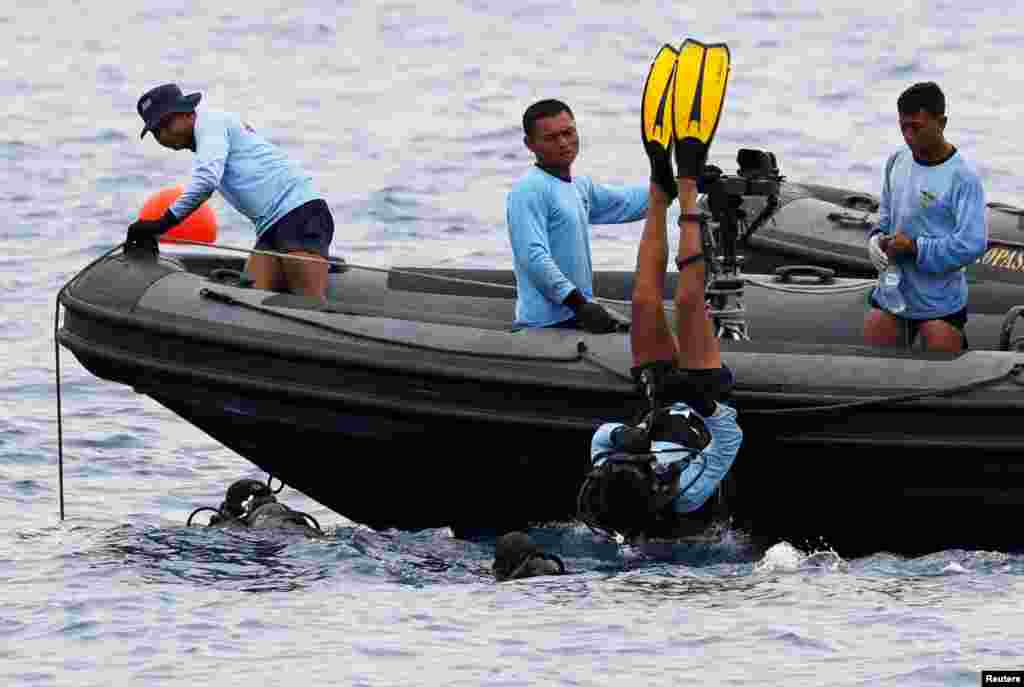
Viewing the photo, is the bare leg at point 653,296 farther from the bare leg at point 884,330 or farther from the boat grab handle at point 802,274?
the boat grab handle at point 802,274

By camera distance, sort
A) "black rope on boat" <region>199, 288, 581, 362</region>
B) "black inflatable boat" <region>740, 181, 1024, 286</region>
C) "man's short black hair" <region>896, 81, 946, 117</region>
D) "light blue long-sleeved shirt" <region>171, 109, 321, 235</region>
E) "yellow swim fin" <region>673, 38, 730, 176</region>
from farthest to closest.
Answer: "black inflatable boat" <region>740, 181, 1024, 286</region>
"light blue long-sleeved shirt" <region>171, 109, 321, 235</region>
"black rope on boat" <region>199, 288, 581, 362</region>
"man's short black hair" <region>896, 81, 946, 117</region>
"yellow swim fin" <region>673, 38, 730, 176</region>

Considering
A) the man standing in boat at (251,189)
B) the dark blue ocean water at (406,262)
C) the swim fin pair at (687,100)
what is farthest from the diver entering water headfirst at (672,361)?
the man standing in boat at (251,189)

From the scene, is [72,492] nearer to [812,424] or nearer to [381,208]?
[812,424]

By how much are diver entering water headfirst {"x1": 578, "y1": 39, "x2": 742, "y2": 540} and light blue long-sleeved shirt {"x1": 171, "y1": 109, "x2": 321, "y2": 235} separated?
2128 mm

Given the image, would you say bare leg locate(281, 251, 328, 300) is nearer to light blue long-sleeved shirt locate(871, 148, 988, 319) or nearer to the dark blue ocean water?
the dark blue ocean water

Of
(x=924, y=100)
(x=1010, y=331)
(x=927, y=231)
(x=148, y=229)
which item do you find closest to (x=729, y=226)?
(x=927, y=231)

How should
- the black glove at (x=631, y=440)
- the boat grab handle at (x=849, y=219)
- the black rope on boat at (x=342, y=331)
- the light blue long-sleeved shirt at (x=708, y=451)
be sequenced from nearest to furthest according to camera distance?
the black glove at (x=631, y=440) < the light blue long-sleeved shirt at (x=708, y=451) < the black rope on boat at (x=342, y=331) < the boat grab handle at (x=849, y=219)

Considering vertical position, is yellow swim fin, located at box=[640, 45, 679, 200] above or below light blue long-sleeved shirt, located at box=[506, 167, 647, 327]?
above

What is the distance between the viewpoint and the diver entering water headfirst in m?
9.12

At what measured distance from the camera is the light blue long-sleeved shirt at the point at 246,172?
10602mm

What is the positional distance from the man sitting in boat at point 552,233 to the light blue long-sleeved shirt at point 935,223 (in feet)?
3.99

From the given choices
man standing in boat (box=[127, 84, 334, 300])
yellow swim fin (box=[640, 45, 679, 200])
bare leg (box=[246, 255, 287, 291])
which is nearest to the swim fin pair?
yellow swim fin (box=[640, 45, 679, 200])

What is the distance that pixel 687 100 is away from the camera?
9109 millimetres

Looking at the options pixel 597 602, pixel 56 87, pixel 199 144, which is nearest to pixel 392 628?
pixel 597 602
